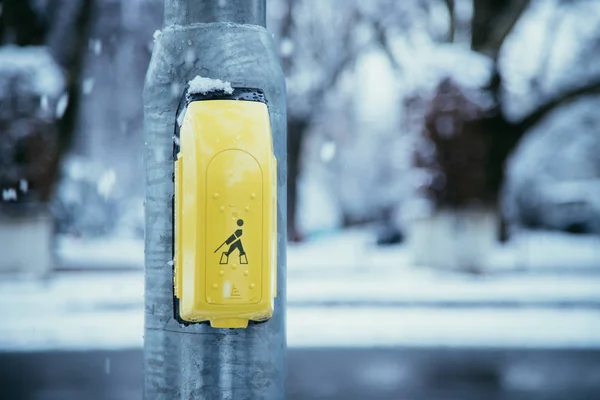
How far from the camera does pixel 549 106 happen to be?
18703 mm

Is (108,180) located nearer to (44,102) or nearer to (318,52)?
(318,52)

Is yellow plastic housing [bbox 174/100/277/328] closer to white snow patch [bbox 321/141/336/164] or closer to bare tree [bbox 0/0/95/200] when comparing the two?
bare tree [bbox 0/0/95/200]

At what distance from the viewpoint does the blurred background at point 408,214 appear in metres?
9.78

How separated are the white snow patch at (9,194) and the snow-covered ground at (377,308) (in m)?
1.72

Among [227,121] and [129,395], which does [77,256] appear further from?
[227,121]

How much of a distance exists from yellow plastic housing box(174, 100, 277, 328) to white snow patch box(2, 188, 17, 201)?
15635mm

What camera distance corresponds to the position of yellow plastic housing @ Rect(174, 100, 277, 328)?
243 cm

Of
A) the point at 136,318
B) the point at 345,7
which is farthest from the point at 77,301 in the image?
the point at 345,7

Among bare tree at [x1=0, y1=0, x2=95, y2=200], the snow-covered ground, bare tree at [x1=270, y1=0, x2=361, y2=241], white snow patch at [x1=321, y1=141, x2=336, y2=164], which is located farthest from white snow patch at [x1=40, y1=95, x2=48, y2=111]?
white snow patch at [x1=321, y1=141, x2=336, y2=164]

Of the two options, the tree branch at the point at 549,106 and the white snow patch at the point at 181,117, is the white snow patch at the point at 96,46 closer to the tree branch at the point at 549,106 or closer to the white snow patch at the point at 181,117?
the tree branch at the point at 549,106

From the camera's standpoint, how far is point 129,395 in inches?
324

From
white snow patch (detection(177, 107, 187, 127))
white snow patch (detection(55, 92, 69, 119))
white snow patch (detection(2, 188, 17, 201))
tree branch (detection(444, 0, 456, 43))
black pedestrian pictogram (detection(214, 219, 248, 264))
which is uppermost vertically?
tree branch (detection(444, 0, 456, 43))

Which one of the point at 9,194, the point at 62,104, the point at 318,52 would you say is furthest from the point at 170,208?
the point at 318,52

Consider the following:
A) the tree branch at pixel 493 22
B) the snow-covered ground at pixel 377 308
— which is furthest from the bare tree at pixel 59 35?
the tree branch at pixel 493 22
